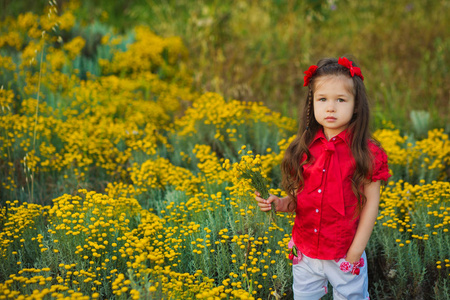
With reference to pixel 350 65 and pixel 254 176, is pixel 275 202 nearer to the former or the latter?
pixel 254 176

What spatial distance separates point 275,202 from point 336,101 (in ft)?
2.07

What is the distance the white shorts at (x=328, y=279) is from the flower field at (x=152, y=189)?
15 centimetres

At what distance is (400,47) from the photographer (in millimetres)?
7391

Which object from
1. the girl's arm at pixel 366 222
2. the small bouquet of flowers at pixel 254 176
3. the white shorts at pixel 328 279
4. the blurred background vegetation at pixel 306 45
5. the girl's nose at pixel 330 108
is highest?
the blurred background vegetation at pixel 306 45

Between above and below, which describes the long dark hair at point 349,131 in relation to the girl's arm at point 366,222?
above

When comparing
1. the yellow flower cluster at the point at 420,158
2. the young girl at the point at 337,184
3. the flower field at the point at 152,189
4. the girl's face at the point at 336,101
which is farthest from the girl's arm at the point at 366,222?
the yellow flower cluster at the point at 420,158

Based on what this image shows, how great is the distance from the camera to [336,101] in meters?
2.19

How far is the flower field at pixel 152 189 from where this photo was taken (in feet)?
8.43

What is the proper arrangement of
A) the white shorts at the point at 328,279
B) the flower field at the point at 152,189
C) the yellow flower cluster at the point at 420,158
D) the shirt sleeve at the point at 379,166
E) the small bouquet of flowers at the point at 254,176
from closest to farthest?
1. the shirt sleeve at the point at 379,166
2. the white shorts at the point at 328,279
3. the small bouquet of flowers at the point at 254,176
4. the flower field at the point at 152,189
5. the yellow flower cluster at the point at 420,158

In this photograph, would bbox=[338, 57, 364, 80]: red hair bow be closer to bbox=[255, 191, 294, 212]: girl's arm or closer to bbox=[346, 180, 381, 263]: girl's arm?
bbox=[346, 180, 381, 263]: girl's arm

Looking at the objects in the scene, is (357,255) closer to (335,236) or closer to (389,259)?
(335,236)

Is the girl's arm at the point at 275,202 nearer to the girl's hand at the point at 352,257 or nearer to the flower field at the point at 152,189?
the flower field at the point at 152,189

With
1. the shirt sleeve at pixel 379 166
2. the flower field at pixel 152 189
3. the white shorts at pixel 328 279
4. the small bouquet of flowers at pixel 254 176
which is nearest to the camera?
the shirt sleeve at pixel 379 166

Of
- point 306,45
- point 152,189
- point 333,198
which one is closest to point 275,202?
point 333,198
